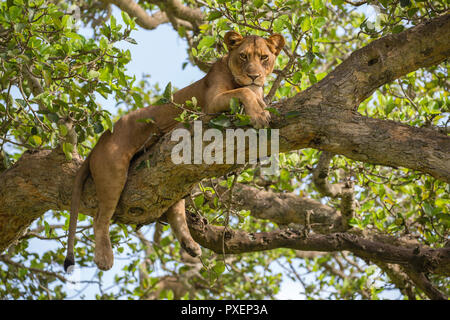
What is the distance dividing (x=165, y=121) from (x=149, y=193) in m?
0.59

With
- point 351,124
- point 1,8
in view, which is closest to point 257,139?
point 351,124

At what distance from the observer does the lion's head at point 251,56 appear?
3.84 m

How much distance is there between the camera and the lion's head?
12.6ft

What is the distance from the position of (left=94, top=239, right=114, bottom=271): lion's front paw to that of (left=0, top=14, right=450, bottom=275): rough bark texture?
243 mm

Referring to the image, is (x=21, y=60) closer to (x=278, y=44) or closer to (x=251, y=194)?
(x=278, y=44)

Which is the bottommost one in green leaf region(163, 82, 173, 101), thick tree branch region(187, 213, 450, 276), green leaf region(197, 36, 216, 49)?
thick tree branch region(187, 213, 450, 276)

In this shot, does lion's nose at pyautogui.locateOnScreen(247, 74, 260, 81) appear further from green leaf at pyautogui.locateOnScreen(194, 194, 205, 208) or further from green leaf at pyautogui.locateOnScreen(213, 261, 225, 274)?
green leaf at pyautogui.locateOnScreen(213, 261, 225, 274)

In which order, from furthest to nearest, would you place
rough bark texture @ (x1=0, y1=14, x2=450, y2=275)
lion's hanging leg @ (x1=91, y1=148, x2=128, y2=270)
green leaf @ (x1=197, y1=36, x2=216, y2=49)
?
1. green leaf @ (x1=197, y1=36, x2=216, y2=49)
2. lion's hanging leg @ (x1=91, y1=148, x2=128, y2=270)
3. rough bark texture @ (x1=0, y1=14, x2=450, y2=275)

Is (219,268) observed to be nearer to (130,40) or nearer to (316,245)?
(316,245)

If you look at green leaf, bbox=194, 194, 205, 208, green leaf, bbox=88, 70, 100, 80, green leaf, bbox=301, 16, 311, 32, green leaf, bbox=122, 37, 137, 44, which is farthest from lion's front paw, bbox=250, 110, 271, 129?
green leaf, bbox=122, 37, 137, 44

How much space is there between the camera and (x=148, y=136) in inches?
153

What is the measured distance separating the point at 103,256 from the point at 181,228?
66 cm

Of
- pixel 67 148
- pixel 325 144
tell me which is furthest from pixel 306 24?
pixel 67 148

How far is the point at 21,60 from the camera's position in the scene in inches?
145
